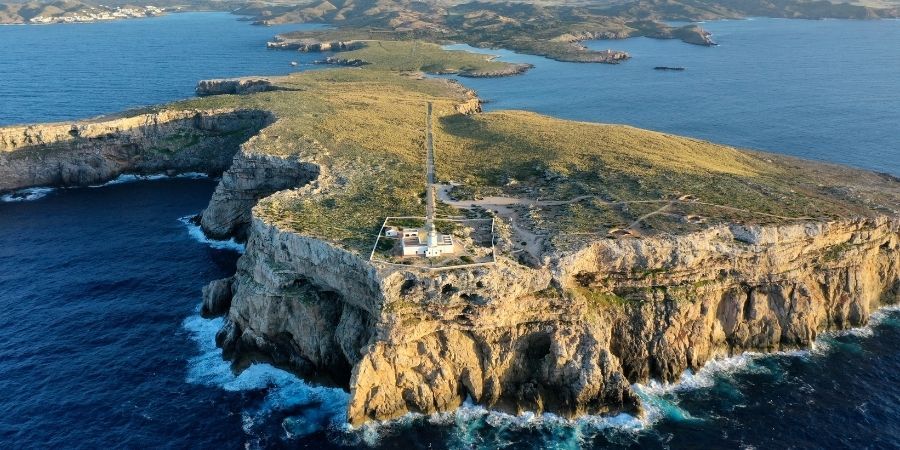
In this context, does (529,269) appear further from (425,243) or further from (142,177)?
(142,177)

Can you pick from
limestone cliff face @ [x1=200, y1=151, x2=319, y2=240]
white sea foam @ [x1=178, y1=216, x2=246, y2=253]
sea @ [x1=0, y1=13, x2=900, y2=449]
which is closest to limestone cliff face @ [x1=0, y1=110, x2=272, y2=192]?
sea @ [x1=0, y1=13, x2=900, y2=449]

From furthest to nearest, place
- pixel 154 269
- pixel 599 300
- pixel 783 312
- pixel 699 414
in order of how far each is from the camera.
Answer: pixel 154 269 → pixel 783 312 → pixel 599 300 → pixel 699 414

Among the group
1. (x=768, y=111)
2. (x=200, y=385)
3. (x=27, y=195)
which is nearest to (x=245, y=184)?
(x=200, y=385)

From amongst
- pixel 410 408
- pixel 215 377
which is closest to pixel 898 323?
pixel 410 408

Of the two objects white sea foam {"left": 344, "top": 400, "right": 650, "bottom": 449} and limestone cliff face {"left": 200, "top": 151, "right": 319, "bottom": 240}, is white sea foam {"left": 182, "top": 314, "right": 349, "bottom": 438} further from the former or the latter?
limestone cliff face {"left": 200, "top": 151, "right": 319, "bottom": 240}

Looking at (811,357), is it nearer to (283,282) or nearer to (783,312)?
(783,312)

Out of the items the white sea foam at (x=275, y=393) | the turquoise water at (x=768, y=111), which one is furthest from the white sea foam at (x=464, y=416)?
the turquoise water at (x=768, y=111)
